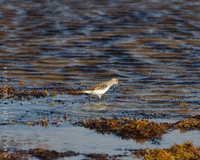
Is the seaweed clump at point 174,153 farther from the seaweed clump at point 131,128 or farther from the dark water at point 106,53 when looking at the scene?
the dark water at point 106,53

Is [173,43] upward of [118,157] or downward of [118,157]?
downward

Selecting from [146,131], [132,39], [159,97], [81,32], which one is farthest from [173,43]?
[146,131]

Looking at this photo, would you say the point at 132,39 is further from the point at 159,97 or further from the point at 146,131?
the point at 146,131

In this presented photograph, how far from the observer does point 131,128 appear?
1598 cm

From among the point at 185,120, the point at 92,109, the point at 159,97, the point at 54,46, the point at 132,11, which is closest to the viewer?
the point at 185,120

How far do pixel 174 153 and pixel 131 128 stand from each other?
233cm

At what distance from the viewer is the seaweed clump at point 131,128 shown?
15772 millimetres

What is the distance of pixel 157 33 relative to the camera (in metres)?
42.2

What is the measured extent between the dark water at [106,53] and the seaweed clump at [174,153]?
4780 millimetres

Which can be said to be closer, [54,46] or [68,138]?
[68,138]

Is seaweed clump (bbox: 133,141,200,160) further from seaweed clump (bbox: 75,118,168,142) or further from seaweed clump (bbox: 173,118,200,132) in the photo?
seaweed clump (bbox: 173,118,200,132)

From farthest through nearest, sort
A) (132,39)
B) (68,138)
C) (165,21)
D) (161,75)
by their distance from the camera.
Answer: (165,21) < (132,39) < (161,75) < (68,138)

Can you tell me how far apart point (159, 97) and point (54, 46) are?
1541 centimetres

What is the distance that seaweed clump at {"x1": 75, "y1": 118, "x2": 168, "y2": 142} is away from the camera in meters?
15.8
